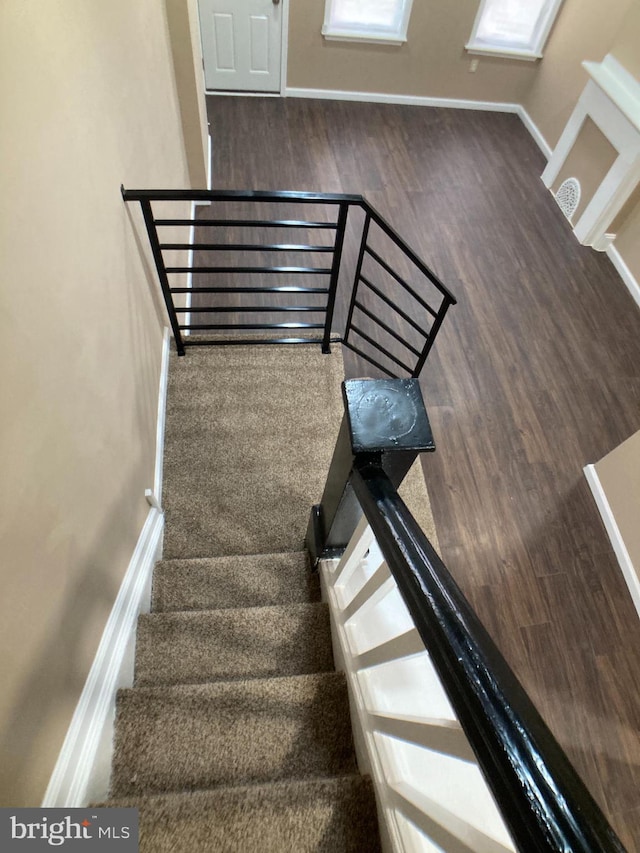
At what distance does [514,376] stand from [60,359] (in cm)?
287

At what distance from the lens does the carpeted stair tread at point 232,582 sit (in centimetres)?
177

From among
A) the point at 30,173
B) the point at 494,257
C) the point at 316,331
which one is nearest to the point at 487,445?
the point at 316,331

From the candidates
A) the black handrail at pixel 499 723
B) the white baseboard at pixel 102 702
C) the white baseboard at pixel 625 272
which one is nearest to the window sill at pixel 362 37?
the white baseboard at pixel 625 272

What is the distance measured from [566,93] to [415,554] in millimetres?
5448

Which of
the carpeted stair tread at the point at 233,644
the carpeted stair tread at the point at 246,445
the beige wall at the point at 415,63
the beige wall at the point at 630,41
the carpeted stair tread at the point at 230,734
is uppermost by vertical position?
the beige wall at the point at 415,63

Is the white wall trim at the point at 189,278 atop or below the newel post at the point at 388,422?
atop

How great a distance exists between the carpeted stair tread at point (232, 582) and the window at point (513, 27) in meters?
5.46

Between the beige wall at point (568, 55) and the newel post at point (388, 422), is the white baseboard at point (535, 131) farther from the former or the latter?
the newel post at point (388, 422)

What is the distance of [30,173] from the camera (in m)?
0.94

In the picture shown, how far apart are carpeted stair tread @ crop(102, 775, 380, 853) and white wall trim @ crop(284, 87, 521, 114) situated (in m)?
5.85

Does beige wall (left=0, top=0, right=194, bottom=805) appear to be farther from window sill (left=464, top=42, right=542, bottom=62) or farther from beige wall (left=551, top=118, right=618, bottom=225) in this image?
window sill (left=464, top=42, right=542, bottom=62)

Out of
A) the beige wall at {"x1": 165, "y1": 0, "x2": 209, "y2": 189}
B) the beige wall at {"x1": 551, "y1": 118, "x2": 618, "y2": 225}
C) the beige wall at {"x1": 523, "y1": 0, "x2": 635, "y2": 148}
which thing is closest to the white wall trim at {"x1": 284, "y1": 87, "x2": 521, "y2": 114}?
the beige wall at {"x1": 523, "y1": 0, "x2": 635, "y2": 148}

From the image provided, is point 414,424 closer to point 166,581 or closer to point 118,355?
point 118,355

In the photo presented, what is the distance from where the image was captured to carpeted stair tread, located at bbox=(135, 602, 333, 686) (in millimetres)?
1487
